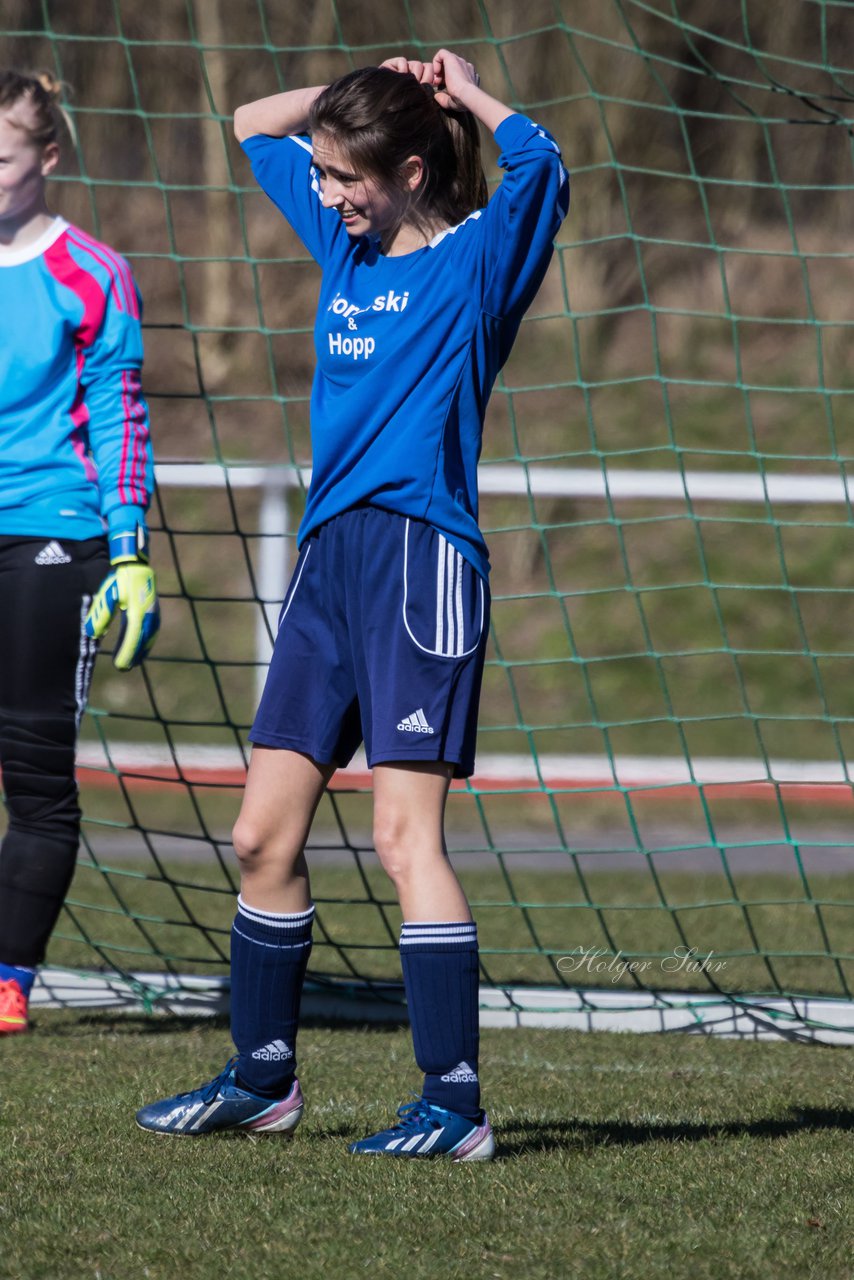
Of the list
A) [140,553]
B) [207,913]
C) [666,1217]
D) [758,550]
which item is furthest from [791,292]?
[666,1217]

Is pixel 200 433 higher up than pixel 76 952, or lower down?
higher up

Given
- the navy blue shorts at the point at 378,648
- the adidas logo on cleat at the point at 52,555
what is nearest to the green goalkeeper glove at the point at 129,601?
the adidas logo on cleat at the point at 52,555

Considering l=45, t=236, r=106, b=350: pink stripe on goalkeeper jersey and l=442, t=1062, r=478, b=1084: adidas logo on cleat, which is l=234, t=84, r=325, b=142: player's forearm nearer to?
l=45, t=236, r=106, b=350: pink stripe on goalkeeper jersey

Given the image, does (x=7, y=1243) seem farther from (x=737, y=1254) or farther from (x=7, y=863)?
(x=7, y=863)

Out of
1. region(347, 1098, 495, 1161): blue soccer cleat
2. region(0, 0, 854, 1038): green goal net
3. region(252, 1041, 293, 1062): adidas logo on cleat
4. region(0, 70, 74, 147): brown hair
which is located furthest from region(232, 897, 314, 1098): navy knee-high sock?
region(0, 0, 854, 1038): green goal net

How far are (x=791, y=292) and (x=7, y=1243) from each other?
41.3ft

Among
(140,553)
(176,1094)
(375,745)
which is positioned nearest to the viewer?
(375,745)

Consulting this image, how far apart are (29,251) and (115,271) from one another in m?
0.18

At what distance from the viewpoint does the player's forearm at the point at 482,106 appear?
9.11 feet

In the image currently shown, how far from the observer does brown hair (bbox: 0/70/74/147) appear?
3.60 meters

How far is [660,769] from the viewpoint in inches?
301

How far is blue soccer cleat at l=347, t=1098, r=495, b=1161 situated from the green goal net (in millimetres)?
2133

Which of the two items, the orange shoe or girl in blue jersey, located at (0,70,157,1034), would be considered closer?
girl in blue jersey, located at (0,70,157,1034)

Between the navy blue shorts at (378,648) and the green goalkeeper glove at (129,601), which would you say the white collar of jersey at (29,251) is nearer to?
the green goalkeeper glove at (129,601)
